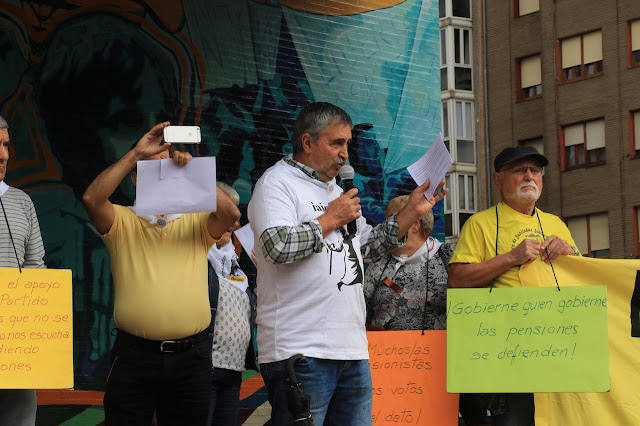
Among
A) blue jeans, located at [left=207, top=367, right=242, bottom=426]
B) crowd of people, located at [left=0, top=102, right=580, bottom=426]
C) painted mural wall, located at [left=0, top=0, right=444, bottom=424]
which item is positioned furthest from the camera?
painted mural wall, located at [left=0, top=0, right=444, bottom=424]

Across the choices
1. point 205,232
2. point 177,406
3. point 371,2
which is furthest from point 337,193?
point 371,2

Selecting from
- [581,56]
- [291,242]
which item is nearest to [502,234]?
[291,242]

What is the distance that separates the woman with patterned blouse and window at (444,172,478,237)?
31098mm

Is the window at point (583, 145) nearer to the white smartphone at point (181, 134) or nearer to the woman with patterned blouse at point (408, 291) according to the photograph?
the woman with patterned blouse at point (408, 291)

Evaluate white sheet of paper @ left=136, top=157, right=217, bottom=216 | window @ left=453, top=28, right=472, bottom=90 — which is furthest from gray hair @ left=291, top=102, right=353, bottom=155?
window @ left=453, top=28, right=472, bottom=90

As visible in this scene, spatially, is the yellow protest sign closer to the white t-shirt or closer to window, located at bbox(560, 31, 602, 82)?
the white t-shirt

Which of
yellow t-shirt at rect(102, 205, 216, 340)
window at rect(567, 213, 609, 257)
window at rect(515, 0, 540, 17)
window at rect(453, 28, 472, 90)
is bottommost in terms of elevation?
yellow t-shirt at rect(102, 205, 216, 340)

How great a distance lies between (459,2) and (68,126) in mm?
33184

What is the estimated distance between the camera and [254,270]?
903 cm

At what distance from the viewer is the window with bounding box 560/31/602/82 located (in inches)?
1266

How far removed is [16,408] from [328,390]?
1468 millimetres

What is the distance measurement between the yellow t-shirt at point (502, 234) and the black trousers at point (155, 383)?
160 centimetres

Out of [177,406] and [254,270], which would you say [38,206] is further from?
[177,406]

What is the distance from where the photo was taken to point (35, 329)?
4.50 meters
